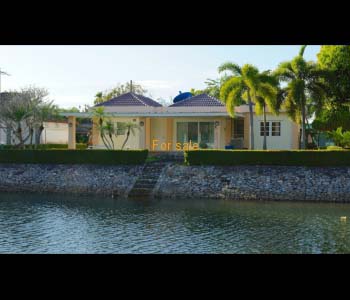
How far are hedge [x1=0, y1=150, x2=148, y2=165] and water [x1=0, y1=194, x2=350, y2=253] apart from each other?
4.26 m

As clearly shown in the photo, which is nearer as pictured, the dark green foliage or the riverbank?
the riverbank

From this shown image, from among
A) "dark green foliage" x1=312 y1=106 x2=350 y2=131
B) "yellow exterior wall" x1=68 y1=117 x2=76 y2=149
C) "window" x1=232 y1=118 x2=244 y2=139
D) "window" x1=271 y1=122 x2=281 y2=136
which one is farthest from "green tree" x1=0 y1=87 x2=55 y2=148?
"dark green foliage" x1=312 y1=106 x2=350 y2=131

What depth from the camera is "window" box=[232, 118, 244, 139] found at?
36.0 m

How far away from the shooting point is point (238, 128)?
36.2 m

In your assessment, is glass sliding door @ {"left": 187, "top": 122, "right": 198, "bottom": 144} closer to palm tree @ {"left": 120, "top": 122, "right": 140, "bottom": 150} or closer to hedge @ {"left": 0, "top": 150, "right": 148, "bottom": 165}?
palm tree @ {"left": 120, "top": 122, "right": 140, "bottom": 150}

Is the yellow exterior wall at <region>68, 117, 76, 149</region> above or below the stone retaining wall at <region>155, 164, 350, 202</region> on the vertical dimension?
above

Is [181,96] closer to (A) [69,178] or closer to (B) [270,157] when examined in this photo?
(A) [69,178]

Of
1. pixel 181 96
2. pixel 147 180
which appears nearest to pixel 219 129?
pixel 181 96

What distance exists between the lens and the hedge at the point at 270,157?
25500 mm

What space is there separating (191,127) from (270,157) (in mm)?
9891
